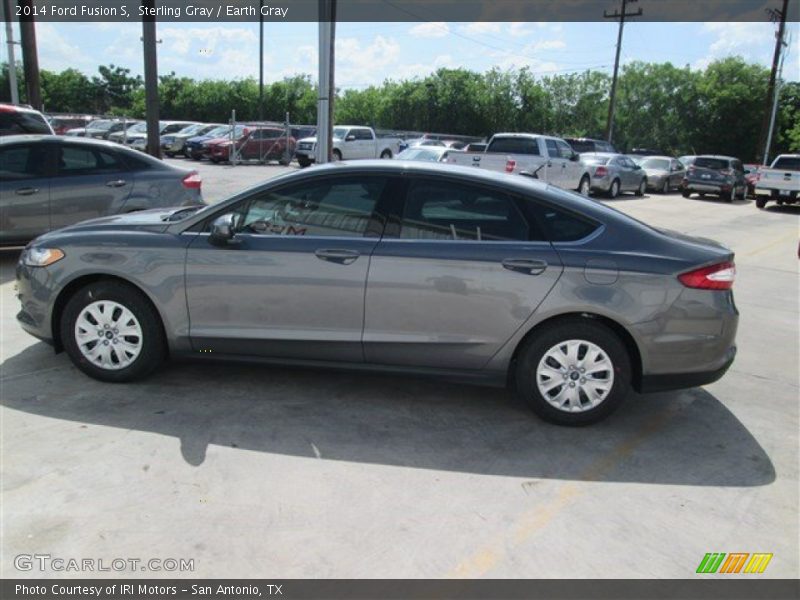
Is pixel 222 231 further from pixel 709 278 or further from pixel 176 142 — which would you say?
pixel 176 142

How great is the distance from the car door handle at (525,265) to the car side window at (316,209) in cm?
97

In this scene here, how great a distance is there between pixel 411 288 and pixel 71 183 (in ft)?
19.0

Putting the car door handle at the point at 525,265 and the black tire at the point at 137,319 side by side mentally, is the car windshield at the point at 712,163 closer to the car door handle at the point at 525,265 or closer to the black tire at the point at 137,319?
the car door handle at the point at 525,265

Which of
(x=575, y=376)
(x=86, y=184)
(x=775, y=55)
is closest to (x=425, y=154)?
(x=86, y=184)

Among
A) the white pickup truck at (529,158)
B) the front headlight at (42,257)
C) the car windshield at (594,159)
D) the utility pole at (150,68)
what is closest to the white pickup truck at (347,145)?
the car windshield at (594,159)

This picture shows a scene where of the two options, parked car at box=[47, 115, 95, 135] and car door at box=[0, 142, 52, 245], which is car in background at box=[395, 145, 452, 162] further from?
parked car at box=[47, 115, 95, 135]

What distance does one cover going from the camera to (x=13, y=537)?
3049 millimetres

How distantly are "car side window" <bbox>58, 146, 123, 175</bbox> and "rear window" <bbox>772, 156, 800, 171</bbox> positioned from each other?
2241 cm

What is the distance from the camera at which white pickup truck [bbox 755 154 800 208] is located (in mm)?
22750

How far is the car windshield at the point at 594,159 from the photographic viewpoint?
76.3 ft

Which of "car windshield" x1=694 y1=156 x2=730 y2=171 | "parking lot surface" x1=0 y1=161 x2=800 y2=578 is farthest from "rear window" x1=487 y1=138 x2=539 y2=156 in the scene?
"parking lot surface" x1=0 y1=161 x2=800 y2=578

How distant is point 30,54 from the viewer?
16.0 meters

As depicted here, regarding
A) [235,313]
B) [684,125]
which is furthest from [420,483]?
[684,125]
